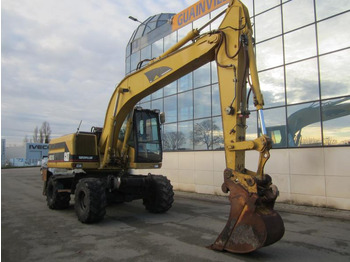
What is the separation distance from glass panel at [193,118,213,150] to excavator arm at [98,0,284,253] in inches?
257

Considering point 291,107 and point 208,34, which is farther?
point 291,107

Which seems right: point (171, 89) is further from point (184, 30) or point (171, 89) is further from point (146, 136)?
point (146, 136)

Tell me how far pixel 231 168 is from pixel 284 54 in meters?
7.84

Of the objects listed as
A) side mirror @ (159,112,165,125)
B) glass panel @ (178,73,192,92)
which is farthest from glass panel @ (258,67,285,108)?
side mirror @ (159,112,165,125)

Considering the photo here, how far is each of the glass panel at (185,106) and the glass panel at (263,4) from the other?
16.9 ft

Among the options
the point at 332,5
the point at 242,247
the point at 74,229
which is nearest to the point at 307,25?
the point at 332,5

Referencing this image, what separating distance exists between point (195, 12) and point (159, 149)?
934cm

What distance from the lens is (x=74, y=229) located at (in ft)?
24.0

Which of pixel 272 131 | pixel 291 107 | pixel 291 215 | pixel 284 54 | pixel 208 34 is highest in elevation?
pixel 284 54

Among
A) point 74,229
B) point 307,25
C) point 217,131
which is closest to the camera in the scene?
point 74,229

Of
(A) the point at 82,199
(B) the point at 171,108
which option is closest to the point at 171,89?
(B) the point at 171,108

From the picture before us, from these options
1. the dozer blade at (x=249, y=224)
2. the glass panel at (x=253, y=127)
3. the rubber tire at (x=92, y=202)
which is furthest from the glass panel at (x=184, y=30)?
the dozer blade at (x=249, y=224)

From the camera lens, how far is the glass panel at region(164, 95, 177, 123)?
16.7 metres

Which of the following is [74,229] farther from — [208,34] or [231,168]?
[208,34]
